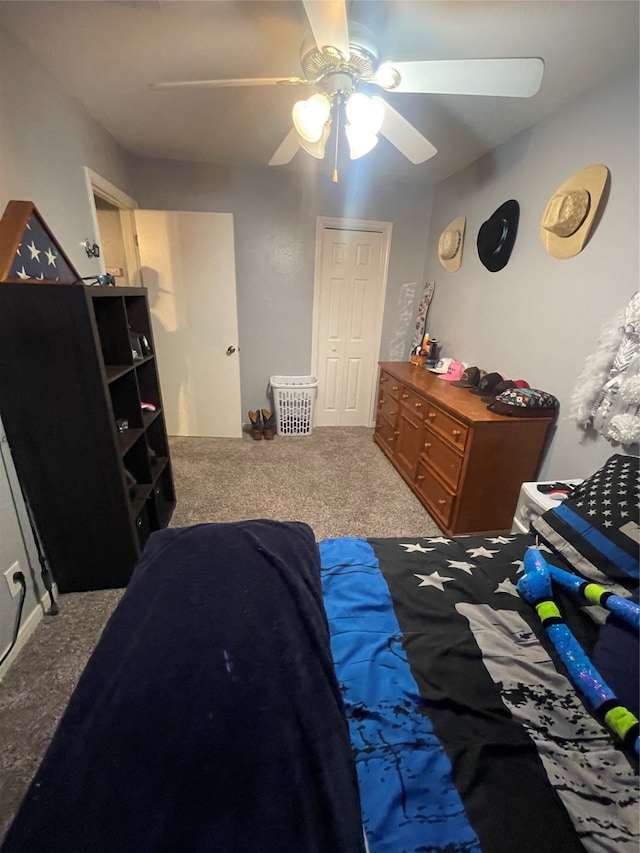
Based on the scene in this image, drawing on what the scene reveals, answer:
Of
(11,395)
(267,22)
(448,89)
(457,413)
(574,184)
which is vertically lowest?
(457,413)

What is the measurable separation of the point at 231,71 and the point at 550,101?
1652 millimetres

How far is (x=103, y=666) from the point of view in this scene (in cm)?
85

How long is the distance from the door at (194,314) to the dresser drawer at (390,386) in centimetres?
139

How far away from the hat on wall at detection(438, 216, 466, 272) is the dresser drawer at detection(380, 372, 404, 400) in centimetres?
105

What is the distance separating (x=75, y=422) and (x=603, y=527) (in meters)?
1.99

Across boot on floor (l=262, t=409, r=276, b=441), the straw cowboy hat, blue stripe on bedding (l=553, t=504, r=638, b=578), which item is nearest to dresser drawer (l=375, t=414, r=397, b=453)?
boot on floor (l=262, t=409, r=276, b=441)

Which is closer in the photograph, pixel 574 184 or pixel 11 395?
pixel 11 395

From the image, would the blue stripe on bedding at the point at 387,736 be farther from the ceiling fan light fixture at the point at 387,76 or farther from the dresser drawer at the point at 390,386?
the dresser drawer at the point at 390,386

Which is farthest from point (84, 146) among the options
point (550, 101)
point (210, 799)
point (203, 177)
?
point (210, 799)

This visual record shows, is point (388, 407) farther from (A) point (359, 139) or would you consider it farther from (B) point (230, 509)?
(A) point (359, 139)

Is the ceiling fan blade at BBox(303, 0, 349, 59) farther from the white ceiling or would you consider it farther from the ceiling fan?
the white ceiling

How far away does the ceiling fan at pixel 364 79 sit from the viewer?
3.87ft

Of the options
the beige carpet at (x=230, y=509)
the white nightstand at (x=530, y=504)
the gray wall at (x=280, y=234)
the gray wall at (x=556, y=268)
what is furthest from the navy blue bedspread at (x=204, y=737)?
the gray wall at (x=280, y=234)

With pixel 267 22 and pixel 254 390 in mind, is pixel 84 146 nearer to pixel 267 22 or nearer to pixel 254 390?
pixel 267 22
